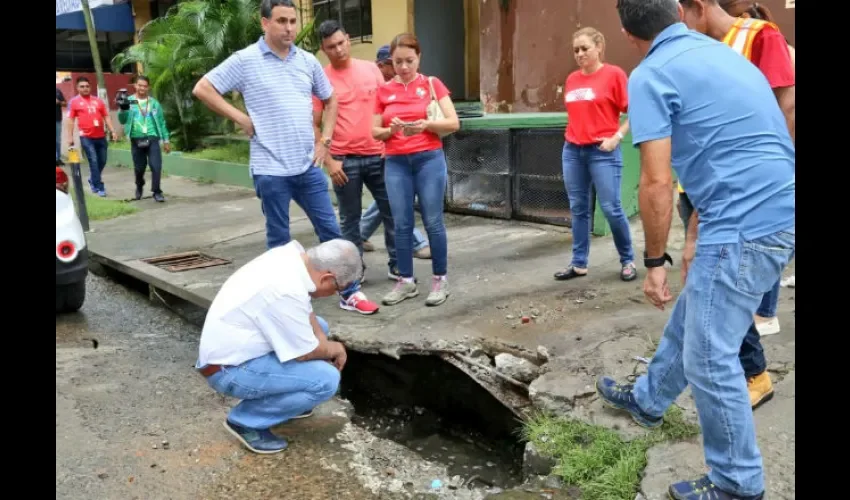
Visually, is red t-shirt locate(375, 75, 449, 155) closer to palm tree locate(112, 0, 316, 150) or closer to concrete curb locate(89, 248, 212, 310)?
concrete curb locate(89, 248, 212, 310)

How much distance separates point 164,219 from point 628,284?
20.4ft

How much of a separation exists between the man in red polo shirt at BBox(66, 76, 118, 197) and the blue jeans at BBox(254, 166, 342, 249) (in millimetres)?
7034

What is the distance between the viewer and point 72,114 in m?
10.3

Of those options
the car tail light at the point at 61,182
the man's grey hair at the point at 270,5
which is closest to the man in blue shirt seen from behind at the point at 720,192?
the man's grey hair at the point at 270,5

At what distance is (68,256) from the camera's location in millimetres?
5035

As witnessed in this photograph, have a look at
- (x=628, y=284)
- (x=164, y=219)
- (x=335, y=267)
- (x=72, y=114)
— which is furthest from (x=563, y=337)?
(x=72, y=114)

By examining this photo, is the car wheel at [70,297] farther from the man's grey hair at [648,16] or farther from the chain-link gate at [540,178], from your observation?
the man's grey hair at [648,16]

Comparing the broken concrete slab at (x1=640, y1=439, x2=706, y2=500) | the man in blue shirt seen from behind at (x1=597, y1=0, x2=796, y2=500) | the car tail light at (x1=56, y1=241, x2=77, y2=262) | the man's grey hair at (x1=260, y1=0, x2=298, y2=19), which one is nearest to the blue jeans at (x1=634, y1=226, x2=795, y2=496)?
the man in blue shirt seen from behind at (x1=597, y1=0, x2=796, y2=500)

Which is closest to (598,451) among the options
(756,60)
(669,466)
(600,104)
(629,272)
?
(669,466)

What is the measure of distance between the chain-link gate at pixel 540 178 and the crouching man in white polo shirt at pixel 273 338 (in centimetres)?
397

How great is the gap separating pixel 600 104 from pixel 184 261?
4.02 m

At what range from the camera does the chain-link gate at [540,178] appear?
22.1ft
